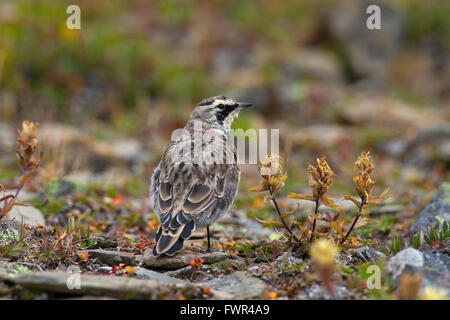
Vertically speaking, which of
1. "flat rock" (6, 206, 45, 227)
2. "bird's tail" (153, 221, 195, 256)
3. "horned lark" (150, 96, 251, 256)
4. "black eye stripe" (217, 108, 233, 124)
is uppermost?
"black eye stripe" (217, 108, 233, 124)

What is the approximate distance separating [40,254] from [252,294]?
2457 millimetres

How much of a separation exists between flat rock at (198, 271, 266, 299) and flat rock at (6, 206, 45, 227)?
9.64ft

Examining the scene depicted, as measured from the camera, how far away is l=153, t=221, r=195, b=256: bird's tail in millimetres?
6113

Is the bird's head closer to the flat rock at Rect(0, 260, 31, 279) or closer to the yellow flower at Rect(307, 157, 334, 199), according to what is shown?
the yellow flower at Rect(307, 157, 334, 199)

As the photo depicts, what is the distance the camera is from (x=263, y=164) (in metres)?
6.04

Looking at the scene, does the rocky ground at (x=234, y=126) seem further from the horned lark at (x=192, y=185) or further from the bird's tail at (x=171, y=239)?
the horned lark at (x=192, y=185)

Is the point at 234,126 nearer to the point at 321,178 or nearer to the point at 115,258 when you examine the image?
the point at 115,258

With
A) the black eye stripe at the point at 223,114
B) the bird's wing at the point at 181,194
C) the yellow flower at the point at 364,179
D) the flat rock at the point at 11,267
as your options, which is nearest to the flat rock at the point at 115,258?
the bird's wing at the point at 181,194

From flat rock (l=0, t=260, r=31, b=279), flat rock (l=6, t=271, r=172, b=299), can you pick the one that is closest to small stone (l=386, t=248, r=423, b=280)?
flat rock (l=6, t=271, r=172, b=299)

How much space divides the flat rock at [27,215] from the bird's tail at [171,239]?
2.23 metres

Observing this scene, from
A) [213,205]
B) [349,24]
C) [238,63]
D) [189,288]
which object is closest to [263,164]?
[213,205]

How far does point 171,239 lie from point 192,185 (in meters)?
0.89

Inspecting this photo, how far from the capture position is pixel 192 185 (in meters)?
6.86
